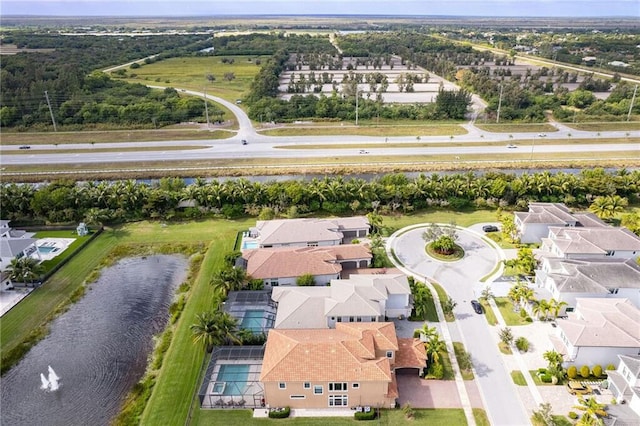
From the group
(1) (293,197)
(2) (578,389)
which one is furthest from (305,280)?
(2) (578,389)

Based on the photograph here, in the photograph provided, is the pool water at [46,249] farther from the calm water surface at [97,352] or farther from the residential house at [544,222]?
the residential house at [544,222]

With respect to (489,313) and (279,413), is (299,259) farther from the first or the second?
(489,313)

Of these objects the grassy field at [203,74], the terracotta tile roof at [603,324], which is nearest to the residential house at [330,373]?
the terracotta tile roof at [603,324]

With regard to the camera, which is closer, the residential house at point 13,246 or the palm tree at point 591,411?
the palm tree at point 591,411

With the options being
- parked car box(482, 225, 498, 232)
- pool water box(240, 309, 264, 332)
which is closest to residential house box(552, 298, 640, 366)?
→ parked car box(482, 225, 498, 232)

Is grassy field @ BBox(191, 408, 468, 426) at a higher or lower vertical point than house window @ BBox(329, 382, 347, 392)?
lower

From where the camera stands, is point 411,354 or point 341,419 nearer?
point 341,419

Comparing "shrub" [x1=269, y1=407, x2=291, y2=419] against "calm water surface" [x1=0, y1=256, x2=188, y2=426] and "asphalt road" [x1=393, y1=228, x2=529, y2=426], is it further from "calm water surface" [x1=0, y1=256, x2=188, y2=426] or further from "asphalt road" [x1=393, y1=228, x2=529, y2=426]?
"asphalt road" [x1=393, y1=228, x2=529, y2=426]
